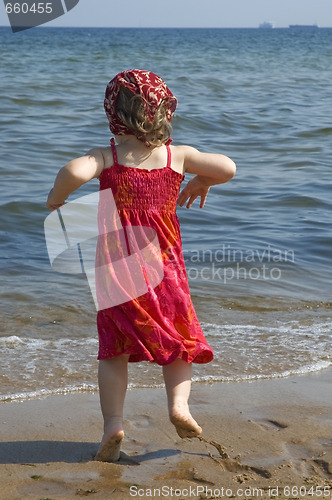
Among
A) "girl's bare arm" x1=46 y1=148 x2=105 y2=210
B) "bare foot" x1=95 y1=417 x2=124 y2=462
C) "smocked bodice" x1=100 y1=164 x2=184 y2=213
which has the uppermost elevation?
"girl's bare arm" x1=46 y1=148 x2=105 y2=210

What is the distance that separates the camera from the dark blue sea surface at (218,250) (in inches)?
145

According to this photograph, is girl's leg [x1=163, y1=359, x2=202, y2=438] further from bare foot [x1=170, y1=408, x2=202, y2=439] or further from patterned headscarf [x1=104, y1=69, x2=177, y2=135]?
patterned headscarf [x1=104, y1=69, x2=177, y2=135]

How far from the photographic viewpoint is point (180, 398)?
254cm

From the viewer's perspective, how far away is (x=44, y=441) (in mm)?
2748

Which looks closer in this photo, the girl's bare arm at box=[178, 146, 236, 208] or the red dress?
the red dress

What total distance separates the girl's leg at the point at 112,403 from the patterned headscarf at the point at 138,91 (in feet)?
2.70

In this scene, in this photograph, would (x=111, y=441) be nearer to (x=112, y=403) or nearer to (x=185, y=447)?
(x=112, y=403)

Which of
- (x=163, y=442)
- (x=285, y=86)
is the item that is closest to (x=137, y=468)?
(x=163, y=442)

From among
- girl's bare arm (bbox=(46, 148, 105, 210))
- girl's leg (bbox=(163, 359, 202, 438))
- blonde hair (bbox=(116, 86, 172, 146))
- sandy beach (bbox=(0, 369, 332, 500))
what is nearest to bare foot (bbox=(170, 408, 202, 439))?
girl's leg (bbox=(163, 359, 202, 438))

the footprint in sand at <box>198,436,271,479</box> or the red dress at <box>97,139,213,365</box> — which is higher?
the red dress at <box>97,139,213,365</box>

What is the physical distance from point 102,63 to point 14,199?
19.9 m

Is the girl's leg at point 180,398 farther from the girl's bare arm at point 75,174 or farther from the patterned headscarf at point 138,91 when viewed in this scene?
the patterned headscarf at point 138,91

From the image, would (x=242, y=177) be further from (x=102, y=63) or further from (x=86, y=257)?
(x=102, y=63)

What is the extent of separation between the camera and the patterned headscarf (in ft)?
8.26
